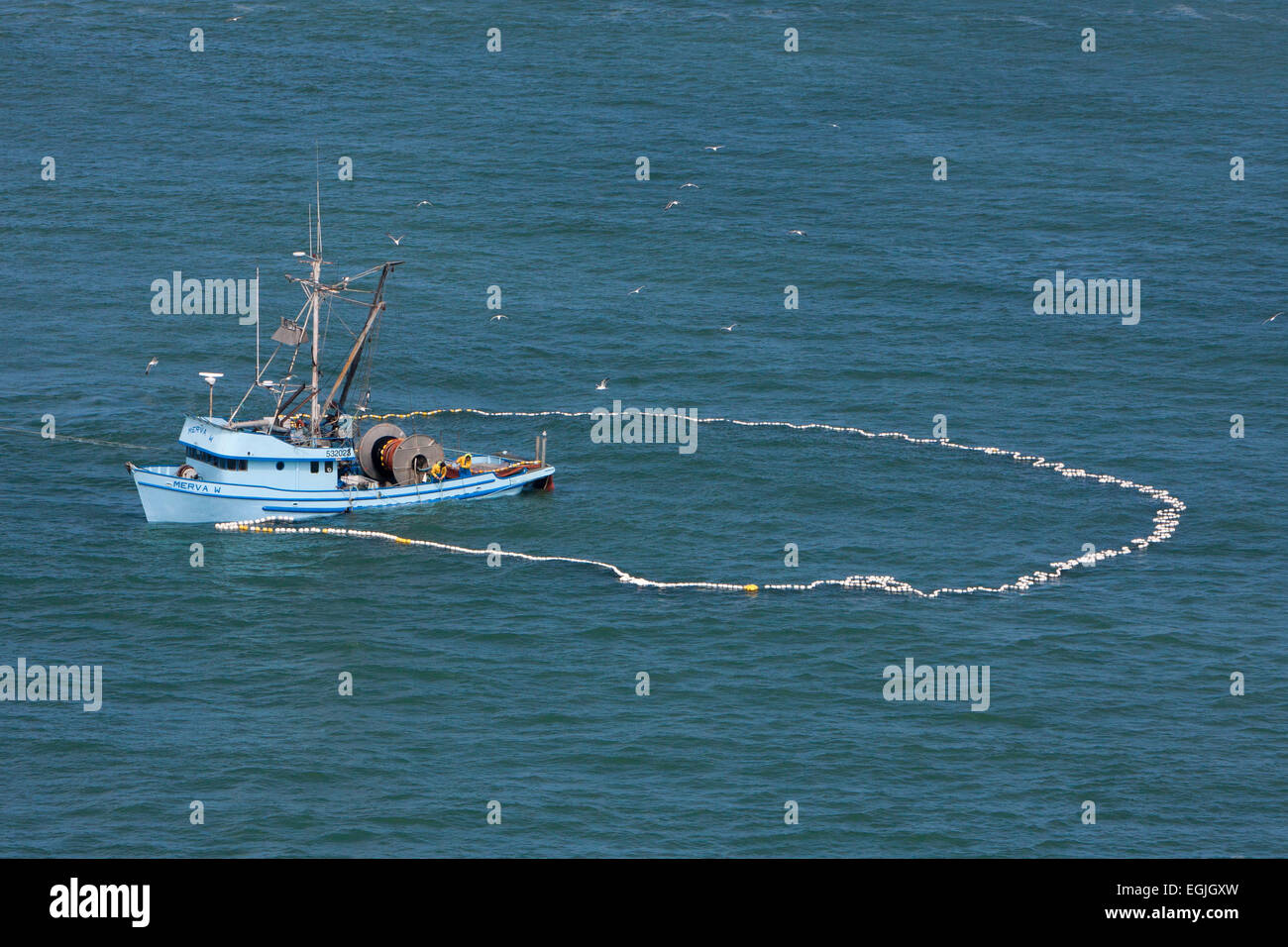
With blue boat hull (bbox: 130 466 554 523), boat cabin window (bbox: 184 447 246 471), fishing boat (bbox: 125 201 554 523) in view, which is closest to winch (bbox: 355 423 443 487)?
fishing boat (bbox: 125 201 554 523)

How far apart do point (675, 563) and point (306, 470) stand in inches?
995

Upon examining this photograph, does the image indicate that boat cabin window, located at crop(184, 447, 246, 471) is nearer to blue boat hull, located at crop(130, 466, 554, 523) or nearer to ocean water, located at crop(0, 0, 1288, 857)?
blue boat hull, located at crop(130, 466, 554, 523)

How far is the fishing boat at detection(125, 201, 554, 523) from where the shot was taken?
13062cm

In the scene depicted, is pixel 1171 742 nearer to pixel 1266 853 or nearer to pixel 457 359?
pixel 1266 853

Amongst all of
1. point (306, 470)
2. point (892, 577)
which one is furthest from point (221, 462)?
point (892, 577)

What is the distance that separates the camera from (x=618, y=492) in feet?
462

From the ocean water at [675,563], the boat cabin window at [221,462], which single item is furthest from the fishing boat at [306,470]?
the ocean water at [675,563]

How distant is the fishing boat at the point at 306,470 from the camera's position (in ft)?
429

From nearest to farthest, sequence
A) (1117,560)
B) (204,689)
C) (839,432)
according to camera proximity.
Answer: (204,689) < (1117,560) < (839,432)

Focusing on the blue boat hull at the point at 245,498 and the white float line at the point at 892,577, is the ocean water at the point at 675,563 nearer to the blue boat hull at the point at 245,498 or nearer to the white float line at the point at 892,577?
the white float line at the point at 892,577

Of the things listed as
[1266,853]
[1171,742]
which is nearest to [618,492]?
[1171,742]

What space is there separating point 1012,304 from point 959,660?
7569 centimetres

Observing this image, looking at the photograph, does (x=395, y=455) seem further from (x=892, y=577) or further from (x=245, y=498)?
(x=892, y=577)

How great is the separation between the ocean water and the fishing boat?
201 cm
